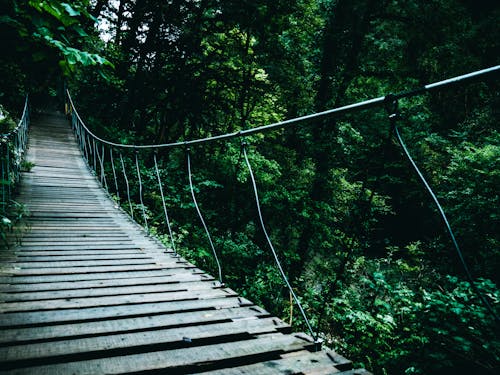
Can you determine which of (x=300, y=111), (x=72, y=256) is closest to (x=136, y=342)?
(x=72, y=256)

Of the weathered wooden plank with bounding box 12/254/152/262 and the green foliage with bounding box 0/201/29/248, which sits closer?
the weathered wooden plank with bounding box 12/254/152/262

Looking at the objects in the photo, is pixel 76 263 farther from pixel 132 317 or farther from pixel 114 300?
pixel 132 317

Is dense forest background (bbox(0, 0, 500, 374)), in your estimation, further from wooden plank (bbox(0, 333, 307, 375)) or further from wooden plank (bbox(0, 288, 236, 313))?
wooden plank (bbox(0, 333, 307, 375))

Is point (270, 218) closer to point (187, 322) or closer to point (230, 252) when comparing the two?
point (230, 252)

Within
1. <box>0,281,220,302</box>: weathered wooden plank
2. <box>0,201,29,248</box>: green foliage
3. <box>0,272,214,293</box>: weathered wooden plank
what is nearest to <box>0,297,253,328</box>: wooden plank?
<box>0,281,220,302</box>: weathered wooden plank

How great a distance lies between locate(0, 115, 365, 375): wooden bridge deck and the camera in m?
1.26

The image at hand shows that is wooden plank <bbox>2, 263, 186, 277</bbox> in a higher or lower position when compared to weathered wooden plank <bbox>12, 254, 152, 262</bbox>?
higher

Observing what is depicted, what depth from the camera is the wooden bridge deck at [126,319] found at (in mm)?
1257

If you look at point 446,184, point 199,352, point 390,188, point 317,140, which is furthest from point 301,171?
point 199,352

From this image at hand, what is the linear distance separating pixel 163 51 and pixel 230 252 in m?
5.96

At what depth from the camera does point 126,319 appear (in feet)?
5.31

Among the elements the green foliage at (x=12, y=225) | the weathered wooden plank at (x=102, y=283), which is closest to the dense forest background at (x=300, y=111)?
the green foliage at (x=12, y=225)

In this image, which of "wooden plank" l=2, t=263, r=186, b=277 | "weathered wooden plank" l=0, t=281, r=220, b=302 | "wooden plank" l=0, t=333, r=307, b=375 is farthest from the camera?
"wooden plank" l=2, t=263, r=186, b=277

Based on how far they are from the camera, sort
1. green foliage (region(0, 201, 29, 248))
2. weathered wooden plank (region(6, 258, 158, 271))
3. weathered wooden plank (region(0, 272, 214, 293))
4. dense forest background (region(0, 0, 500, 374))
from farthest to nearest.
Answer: dense forest background (region(0, 0, 500, 374)), green foliage (region(0, 201, 29, 248)), weathered wooden plank (region(6, 258, 158, 271)), weathered wooden plank (region(0, 272, 214, 293))
